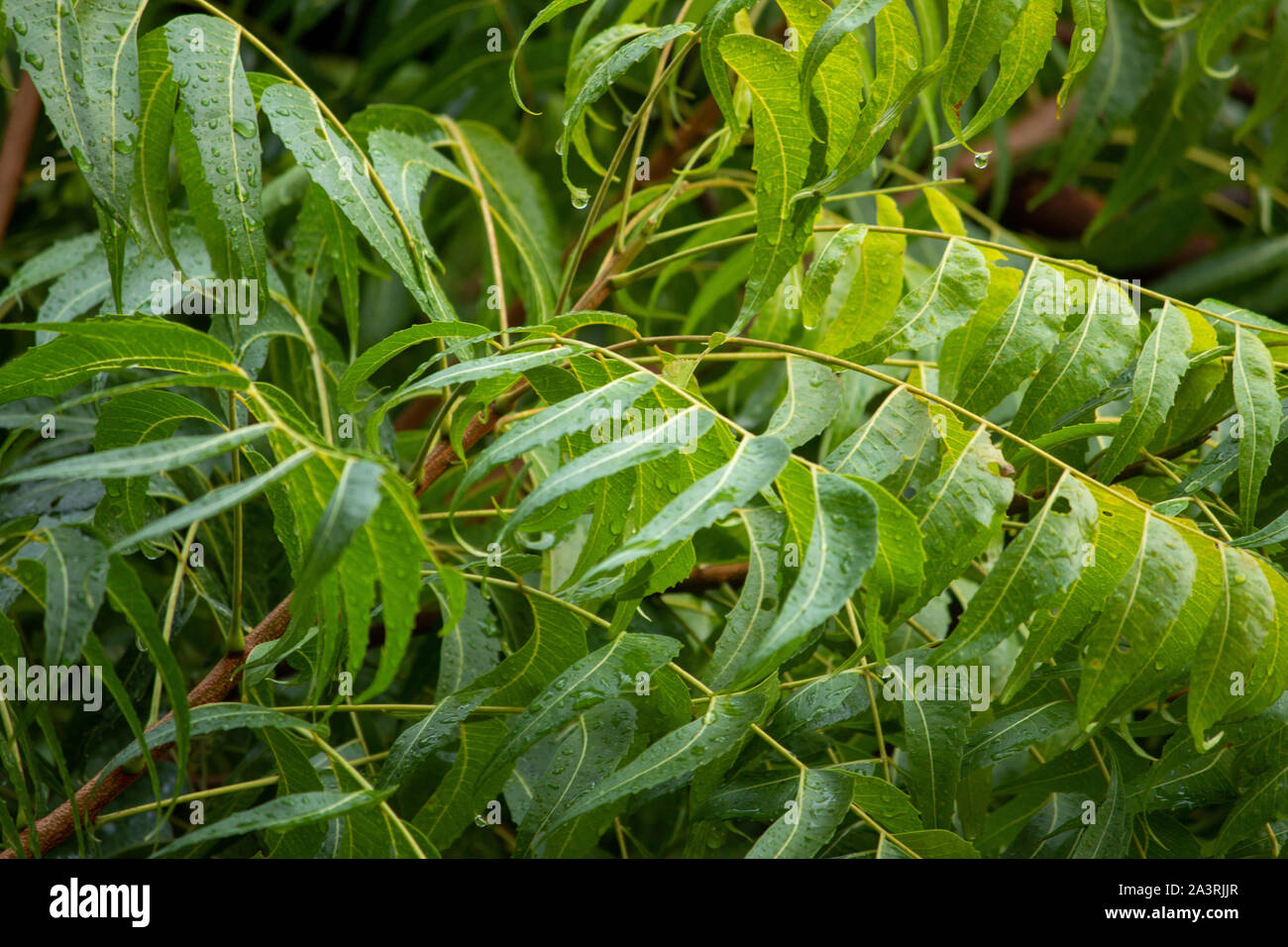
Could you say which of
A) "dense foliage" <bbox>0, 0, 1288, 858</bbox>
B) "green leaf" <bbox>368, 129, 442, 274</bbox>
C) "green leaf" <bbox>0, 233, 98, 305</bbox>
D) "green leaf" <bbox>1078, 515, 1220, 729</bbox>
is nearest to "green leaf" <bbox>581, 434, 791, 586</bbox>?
"dense foliage" <bbox>0, 0, 1288, 858</bbox>

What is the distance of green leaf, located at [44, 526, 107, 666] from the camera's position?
1.42ft

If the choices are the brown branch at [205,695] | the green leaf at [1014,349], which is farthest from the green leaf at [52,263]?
the green leaf at [1014,349]

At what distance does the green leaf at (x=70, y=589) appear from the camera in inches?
17.0

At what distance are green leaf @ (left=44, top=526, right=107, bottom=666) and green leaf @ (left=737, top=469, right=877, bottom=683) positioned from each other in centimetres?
28

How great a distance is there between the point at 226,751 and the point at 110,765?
579 millimetres

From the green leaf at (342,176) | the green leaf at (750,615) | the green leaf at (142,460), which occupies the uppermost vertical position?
the green leaf at (342,176)

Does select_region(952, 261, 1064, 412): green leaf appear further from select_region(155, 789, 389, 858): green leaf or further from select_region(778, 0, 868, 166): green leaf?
select_region(155, 789, 389, 858): green leaf

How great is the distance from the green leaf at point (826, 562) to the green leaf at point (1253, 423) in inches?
11.2

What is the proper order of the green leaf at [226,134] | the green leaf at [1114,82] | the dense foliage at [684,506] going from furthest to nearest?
the green leaf at [1114,82]
the green leaf at [226,134]
the dense foliage at [684,506]

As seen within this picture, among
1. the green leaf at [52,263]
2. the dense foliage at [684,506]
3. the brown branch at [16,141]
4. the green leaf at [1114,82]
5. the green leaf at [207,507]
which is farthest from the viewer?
the green leaf at [1114,82]

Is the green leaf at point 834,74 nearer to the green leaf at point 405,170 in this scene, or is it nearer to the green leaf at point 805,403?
the green leaf at point 805,403

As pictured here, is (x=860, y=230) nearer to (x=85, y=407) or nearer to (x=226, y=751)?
(x=85, y=407)

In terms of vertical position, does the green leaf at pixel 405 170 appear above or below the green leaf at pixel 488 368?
above
